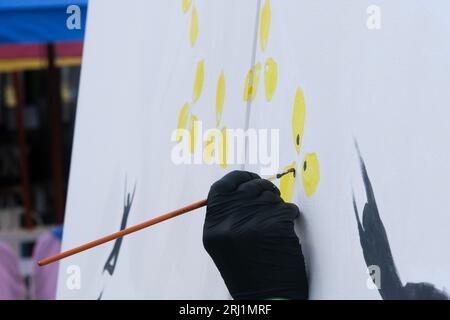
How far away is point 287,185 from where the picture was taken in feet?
4.33

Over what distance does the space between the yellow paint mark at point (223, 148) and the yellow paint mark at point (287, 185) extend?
0.81 feet

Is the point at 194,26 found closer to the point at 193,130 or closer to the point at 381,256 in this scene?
the point at 193,130

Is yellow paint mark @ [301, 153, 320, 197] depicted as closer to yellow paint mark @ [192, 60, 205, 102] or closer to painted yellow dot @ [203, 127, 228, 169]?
painted yellow dot @ [203, 127, 228, 169]

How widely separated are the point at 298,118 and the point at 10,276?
10.7 feet

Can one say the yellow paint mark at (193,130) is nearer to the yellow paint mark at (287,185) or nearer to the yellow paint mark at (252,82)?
the yellow paint mark at (252,82)

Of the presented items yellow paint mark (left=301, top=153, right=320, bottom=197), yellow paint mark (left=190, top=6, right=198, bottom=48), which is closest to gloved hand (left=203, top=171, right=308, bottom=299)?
yellow paint mark (left=301, top=153, right=320, bottom=197)

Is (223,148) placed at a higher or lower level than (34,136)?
lower

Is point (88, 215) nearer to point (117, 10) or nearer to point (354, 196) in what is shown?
point (117, 10)

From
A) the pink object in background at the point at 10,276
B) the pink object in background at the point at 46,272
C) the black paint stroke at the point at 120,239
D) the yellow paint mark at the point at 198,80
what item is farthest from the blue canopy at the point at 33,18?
the yellow paint mark at the point at 198,80

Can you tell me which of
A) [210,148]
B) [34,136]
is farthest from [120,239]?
[34,136]

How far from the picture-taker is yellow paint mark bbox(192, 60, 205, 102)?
178cm

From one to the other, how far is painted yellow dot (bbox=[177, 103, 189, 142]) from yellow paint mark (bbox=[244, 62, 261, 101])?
30 cm

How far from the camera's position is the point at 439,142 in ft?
2.98
